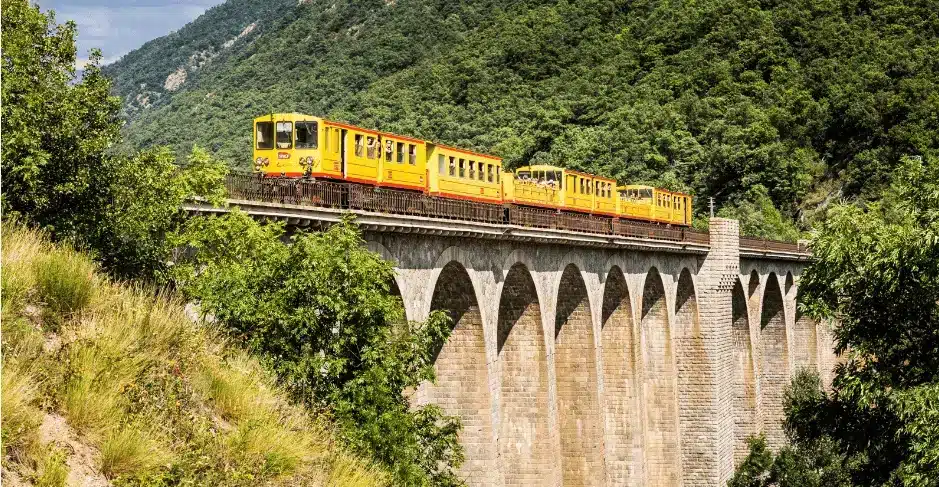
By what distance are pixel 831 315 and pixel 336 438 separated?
1416cm

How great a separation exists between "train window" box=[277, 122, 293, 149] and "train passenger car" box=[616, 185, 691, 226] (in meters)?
25.0

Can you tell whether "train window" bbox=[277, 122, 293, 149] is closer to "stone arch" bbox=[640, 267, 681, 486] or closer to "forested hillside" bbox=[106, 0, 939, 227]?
"stone arch" bbox=[640, 267, 681, 486]

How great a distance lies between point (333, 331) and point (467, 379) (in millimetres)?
13949

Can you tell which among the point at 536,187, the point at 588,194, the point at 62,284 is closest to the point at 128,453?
the point at 62,284

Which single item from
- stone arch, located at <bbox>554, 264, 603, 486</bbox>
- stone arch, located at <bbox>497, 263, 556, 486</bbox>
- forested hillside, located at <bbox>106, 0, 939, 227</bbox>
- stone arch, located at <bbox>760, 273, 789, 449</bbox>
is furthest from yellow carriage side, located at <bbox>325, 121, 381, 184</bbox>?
forested hillside, located at <bbox>106, 0, 939, 227</bbox>

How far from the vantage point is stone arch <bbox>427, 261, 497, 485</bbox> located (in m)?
32.2

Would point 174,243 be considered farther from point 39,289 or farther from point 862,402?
point 862,402

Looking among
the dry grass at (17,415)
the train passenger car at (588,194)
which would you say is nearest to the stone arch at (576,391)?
the train passenger car at (588,194)

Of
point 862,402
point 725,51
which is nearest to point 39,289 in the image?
point 862,402

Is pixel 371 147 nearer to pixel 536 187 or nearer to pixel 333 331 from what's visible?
pixel 333 331

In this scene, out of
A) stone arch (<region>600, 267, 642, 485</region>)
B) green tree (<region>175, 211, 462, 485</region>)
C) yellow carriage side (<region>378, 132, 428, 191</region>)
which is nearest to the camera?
green tree (<region>175, 211, 462, 485</region>)

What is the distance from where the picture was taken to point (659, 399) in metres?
51.1

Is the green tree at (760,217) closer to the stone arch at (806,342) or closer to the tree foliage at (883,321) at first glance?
the stone arch at (806,342)

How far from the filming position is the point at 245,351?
17.7 meters
